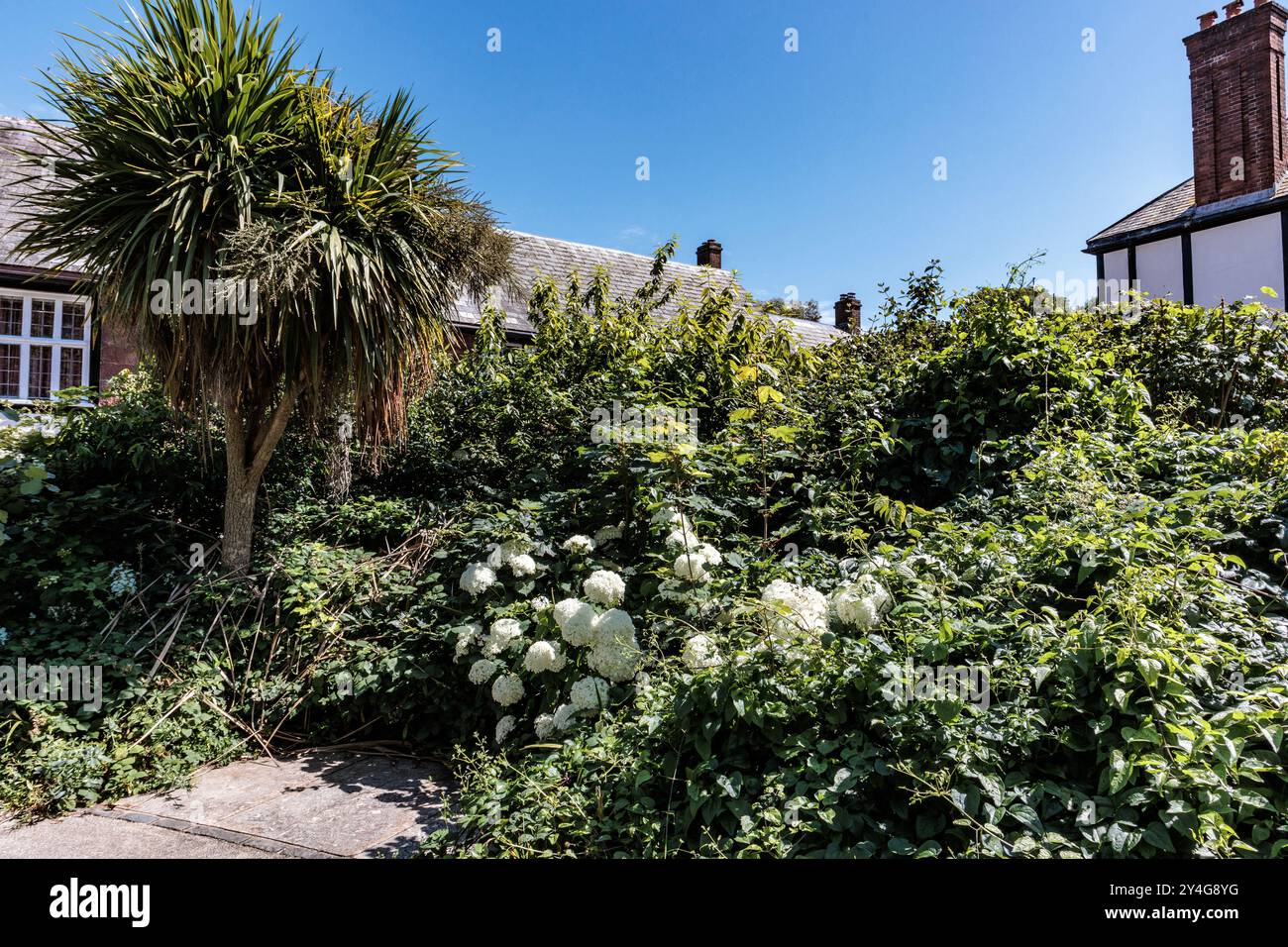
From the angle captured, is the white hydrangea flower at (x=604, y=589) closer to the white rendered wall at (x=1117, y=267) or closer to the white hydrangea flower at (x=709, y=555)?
the white hydrangea flower at (x=709, y=555)

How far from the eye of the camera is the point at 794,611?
9.06 feet

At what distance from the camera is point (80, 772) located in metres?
3.67

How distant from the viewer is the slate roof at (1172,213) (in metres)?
13.5

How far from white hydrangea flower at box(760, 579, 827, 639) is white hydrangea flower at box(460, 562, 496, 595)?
6.05ft

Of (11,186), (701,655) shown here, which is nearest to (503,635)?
(701,655)

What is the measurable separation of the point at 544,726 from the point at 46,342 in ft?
36.2

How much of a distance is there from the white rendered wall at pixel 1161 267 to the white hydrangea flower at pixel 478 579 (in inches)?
598
